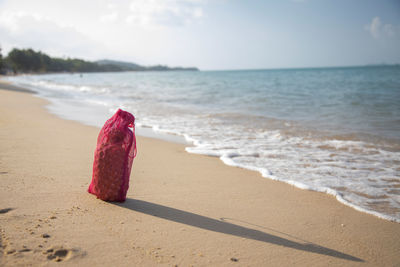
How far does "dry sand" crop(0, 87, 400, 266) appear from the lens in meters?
1.98

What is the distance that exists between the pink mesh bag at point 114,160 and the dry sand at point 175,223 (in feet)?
0.45

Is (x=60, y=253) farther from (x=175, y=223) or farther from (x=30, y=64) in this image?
(x=30, y=64)

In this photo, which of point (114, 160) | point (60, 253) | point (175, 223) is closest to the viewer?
point (60, 253)

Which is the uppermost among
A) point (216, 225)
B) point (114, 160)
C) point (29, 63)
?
point (29, 63)

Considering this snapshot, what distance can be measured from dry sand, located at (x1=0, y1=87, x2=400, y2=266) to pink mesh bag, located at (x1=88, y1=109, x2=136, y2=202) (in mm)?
137

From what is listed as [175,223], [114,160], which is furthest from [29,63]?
[175,223]

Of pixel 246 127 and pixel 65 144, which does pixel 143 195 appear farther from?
pixel 246 127

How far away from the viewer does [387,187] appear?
395 cm

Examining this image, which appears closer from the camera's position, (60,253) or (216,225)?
(60,253)

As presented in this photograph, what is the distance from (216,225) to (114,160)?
1175 mm

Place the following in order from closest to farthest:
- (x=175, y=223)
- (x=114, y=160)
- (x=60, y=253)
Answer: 1. (x=60, y=253)
2. (x=175, y=223)
3. (x=114, y=160)

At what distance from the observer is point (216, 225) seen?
253cm

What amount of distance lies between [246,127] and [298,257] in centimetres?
638

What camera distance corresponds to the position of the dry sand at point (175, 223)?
1981 mm
